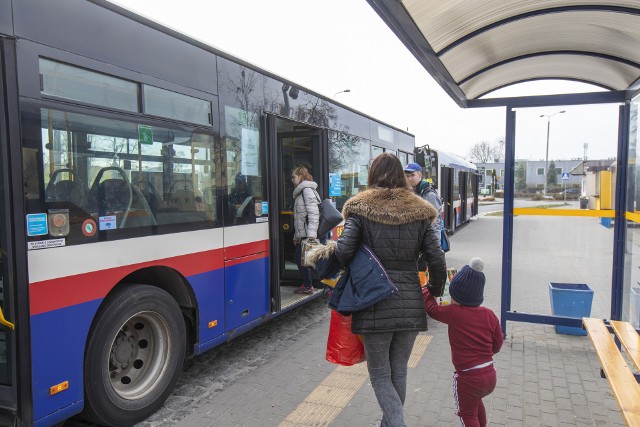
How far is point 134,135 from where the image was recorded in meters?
3.53

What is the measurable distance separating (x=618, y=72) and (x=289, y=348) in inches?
175

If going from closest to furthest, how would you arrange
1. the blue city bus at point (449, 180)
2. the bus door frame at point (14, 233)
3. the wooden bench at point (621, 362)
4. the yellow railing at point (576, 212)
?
1. the wooden bench at point (621, 362)
2. the bus door frame at point (14, 233)
3. the yellow railing at point (576, 212)
4. the blue city bus at point (449, 180)

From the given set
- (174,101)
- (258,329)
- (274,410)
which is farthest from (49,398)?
(258,329)

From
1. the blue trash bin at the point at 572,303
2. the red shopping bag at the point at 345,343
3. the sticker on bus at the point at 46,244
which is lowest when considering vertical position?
the blue trash bin at the point at 572,303

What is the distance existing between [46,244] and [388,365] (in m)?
2.14

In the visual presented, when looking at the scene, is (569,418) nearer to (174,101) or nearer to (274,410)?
(274,410)

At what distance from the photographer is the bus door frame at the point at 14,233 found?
2666mm

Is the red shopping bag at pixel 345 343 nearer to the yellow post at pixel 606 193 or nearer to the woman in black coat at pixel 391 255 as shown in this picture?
the woman in black coat at pixel 391 255

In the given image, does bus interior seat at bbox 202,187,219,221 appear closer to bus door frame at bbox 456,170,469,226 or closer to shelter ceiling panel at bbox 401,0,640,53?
shelter ceiling panel at bbox 401,0,640,53

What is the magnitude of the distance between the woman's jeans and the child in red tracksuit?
26 cm

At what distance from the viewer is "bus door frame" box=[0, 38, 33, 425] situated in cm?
267

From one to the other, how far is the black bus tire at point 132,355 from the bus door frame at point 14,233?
1.43 feet

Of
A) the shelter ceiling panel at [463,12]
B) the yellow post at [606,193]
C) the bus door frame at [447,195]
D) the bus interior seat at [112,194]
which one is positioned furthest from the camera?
the bus door frame at [447,195]

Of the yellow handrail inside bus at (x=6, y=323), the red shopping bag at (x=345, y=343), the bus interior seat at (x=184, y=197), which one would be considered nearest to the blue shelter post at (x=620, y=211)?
the red shopping bag at (x=345, y=343)
